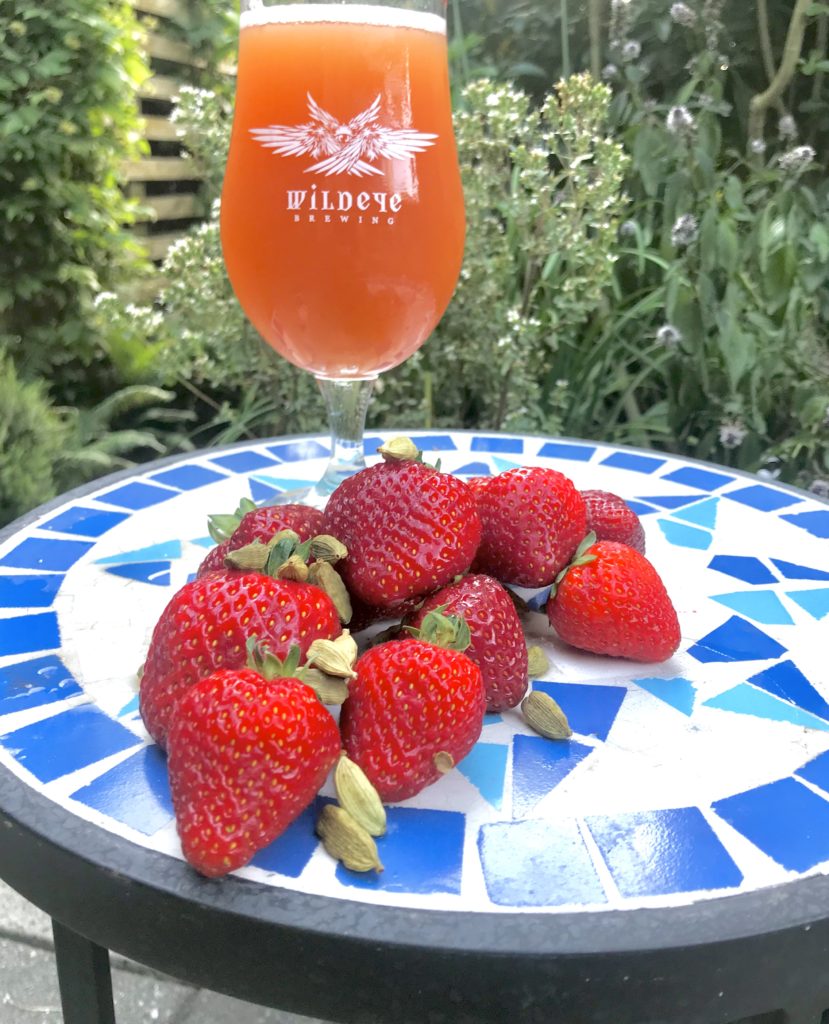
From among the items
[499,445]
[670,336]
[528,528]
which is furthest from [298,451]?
[670,336]

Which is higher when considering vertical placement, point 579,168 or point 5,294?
point 579,168

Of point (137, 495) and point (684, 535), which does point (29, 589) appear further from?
point (684, 535)

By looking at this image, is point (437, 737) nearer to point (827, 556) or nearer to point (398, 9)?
point (827, 556)

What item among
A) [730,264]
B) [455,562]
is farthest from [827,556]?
[730,264]

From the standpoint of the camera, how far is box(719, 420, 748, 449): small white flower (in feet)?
7.54

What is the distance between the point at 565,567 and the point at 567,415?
1.91 metres

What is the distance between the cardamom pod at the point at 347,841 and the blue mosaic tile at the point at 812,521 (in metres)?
0.76

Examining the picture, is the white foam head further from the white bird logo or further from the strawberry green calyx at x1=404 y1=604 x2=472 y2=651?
the strawberry green calyx at x1=404 y1=604 x2=472 y2=651

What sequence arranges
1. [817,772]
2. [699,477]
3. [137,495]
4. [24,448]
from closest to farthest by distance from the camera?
[817,772]
[137,495]
[699,477]
[24,448]

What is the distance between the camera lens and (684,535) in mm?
1105

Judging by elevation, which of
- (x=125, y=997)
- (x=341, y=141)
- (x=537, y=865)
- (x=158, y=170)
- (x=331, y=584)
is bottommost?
(x=125, y=997)

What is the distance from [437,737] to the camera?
59 cm

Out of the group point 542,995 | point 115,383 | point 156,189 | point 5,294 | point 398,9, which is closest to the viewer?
point 542,995

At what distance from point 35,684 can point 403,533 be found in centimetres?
31
